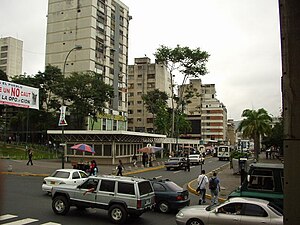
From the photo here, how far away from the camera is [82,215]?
13039 mm

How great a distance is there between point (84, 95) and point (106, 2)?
3090 centimetres

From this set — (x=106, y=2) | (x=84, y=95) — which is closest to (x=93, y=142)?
(x=84, y=95)

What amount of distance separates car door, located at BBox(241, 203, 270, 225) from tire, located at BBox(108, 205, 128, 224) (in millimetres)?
4203

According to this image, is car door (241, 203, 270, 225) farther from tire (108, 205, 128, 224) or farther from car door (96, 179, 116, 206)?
car door (96, 179, 116, 206)

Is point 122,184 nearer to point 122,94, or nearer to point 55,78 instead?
point 55,78

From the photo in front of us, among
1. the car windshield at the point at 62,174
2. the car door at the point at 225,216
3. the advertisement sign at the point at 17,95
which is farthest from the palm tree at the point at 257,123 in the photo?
the car door at the point at 225,216

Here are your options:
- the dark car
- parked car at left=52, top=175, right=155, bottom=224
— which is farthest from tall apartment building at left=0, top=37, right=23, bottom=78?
the dark car

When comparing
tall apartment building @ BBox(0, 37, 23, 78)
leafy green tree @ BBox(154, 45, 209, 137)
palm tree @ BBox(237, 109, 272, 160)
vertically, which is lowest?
palm tree @ BBox(237, 109, 272, 160)

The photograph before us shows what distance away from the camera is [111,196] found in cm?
1216

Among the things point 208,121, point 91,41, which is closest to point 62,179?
point 91,41

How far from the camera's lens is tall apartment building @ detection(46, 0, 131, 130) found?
229ft

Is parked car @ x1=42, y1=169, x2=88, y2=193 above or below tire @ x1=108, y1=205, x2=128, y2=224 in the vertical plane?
above

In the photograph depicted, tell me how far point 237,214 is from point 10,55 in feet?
451

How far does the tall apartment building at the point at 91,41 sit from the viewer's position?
69938 millimetres
